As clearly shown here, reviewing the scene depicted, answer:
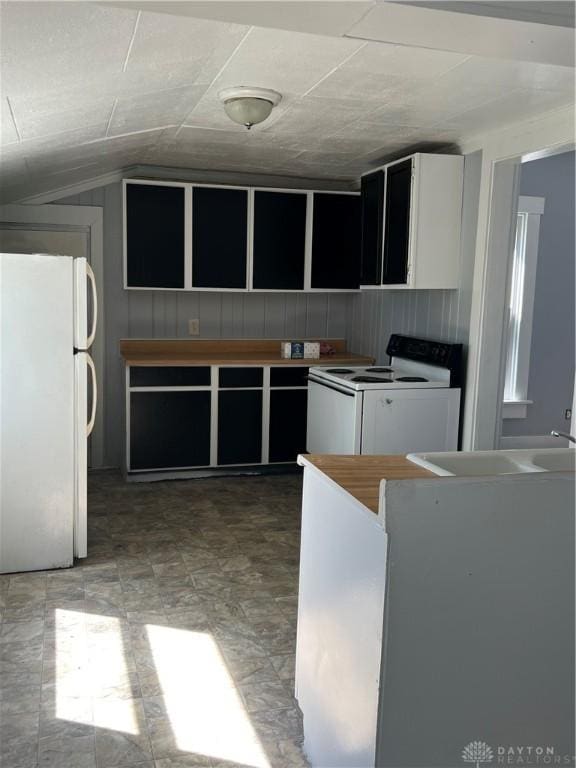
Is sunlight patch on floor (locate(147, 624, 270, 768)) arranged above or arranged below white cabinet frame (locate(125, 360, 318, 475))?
below

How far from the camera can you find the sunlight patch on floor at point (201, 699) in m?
2.19

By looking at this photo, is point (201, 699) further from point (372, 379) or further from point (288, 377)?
point (288, 377)

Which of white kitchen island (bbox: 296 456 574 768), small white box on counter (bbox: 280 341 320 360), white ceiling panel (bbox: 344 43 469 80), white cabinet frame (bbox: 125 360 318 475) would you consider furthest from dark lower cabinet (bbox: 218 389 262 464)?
white kitchen island (bbox: 296 456 574 768)

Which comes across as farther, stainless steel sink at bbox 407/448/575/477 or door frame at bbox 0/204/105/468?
door frame at bbox 0/204/105/468

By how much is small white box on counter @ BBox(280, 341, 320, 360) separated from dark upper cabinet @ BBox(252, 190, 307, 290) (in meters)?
0.43

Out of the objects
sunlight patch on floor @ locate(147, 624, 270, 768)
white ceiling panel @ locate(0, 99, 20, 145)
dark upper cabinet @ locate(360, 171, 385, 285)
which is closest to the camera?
sunlight patch on floor @ locate(147, 624, 270, 768)

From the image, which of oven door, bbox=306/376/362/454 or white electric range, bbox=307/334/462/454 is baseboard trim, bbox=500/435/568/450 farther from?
oven door, bbox=306/376/362/454

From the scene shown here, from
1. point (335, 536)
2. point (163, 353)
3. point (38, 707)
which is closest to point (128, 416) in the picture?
point (163, 353)

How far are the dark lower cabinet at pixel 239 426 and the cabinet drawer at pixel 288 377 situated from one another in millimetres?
148

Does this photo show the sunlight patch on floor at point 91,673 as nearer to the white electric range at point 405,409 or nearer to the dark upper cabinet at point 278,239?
the white electric range at point 405,409

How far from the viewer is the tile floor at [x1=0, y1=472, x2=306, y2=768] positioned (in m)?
2.21

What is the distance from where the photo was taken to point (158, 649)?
2779 mm

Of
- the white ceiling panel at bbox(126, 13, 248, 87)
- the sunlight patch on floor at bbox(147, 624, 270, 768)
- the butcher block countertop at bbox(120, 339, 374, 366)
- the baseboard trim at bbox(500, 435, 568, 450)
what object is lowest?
the sunlight patch on floor at bbox(147, 624, 270, 768)

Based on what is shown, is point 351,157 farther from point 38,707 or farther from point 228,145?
point 38,707
